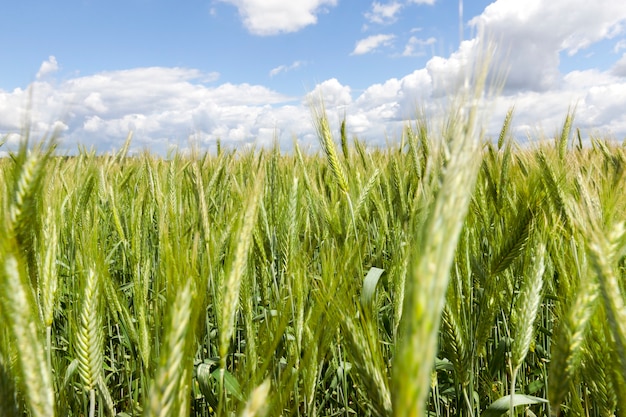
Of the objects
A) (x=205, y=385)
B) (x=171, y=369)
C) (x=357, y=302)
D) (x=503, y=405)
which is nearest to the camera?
(x=171, y=369)

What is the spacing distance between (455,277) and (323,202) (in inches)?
31.9

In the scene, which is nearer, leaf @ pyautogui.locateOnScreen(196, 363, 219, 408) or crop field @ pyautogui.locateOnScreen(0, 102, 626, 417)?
crop field @ pyautogui.locateOnScreen(0, 102, 626, 417)

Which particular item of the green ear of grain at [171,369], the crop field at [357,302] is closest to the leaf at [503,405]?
the crop field at [357,302]

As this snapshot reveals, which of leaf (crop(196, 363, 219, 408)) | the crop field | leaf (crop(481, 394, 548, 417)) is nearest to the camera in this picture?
the crop field

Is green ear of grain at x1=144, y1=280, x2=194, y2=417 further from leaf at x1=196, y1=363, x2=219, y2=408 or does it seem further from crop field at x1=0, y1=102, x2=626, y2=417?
leaf at x1=196, y1=363, x2=219, y2=408

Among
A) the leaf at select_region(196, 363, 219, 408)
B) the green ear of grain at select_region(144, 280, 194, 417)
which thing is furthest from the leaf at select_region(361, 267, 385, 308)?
the green ear of grain at select_region(144, 280, 194, 417)

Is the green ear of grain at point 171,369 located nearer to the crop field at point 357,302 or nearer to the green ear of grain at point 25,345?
the crop field at point 357,302

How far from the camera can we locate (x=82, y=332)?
1011mm

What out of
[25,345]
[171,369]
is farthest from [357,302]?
[25,345]

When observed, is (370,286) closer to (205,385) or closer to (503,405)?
(503,405)

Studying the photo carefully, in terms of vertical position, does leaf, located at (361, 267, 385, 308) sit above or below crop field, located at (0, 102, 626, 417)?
below

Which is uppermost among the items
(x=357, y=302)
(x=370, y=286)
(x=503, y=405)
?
(x=357, y=302)

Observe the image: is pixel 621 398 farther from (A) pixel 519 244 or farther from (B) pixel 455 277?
(B) pixel 455 277


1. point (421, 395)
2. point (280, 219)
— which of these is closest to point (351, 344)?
point (421, 395)
